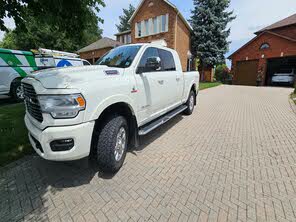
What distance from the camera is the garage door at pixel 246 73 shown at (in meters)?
21.4

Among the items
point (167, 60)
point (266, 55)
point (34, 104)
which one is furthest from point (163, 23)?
point (34, 104)

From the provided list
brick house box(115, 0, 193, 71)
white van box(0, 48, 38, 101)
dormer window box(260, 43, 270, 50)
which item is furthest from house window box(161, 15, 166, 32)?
white van box(0, 48, 38, 101)

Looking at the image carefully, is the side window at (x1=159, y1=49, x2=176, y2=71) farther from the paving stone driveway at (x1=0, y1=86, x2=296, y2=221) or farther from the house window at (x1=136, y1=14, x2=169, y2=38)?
the house window at (x1=136, y1=14, x2=169, y2=38)

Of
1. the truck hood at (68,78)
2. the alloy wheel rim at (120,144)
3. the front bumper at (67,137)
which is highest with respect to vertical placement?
the truck hood at (68,78)

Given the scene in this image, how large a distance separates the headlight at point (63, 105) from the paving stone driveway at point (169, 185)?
0.96m

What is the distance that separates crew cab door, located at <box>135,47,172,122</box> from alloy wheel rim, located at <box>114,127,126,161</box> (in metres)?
0.56

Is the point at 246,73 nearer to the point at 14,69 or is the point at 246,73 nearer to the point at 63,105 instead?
the point at 14,69

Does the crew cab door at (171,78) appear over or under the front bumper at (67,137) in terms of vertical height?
over

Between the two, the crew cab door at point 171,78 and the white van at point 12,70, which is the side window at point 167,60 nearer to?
the crew cab door at point 171,78

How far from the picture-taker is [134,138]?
362cm

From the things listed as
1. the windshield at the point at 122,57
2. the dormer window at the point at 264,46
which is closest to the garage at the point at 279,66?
the dormer window at the point at 264,46

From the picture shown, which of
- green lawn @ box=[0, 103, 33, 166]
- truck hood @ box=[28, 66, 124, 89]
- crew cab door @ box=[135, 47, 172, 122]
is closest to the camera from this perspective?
truck hood @ box=[28, 66, 124, 89]

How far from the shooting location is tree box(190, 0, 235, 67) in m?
21.9

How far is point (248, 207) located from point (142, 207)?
4.67 ft
